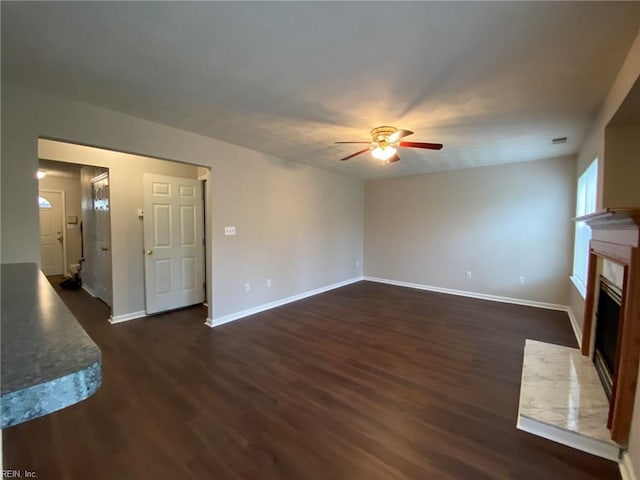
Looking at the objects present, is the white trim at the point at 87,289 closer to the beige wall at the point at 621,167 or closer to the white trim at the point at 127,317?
the white trim at the point at 127,317

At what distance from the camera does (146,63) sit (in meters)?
1.92

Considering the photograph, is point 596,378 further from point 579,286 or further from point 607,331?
point 579,286

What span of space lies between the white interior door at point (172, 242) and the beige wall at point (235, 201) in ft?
1.39

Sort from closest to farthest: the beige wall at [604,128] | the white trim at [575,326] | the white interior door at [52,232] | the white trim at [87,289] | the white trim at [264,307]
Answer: the beige wall at [604,128] → the white trim at [575,326] → the white trim at [264,307] → the white trim at [87,289] → the white interior door at [52,232]

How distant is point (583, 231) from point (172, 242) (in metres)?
5.73

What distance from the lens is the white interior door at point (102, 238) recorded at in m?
4.20

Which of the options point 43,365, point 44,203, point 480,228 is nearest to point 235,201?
point 43,365

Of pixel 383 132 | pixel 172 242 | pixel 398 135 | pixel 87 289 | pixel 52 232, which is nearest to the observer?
pixel 398 135

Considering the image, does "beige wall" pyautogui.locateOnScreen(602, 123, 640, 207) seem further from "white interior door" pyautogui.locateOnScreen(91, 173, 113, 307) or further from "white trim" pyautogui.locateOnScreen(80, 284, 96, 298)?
"white trim" pyautogui.locateOnScreen(80, 284, 96, 298)

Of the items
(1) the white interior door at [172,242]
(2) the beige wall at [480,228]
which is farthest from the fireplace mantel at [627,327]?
(1) the white interior door at [172,242]

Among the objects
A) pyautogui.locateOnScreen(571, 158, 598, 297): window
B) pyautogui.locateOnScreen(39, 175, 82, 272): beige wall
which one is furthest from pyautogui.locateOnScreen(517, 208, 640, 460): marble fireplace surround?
pyautogui.locateOnScreen(39, 175, 82, 272): beige wall

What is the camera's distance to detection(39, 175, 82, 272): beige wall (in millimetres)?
6957

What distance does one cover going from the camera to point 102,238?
4.58 m

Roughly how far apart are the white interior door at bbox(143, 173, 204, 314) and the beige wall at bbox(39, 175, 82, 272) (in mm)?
4456
